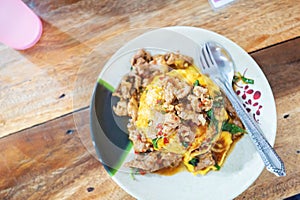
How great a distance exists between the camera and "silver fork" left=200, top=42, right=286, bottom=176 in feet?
3.26

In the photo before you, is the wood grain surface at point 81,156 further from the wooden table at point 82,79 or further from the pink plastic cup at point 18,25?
the pink plastic cup at point 18,25

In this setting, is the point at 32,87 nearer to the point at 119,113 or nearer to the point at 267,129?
the point at 119,113

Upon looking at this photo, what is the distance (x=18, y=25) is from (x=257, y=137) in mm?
634

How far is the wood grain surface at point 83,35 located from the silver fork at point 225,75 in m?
0.10

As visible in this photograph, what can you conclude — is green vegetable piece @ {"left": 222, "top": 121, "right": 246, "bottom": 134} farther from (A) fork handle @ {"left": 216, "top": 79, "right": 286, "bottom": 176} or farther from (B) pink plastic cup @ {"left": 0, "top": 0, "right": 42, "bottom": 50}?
(B) pink plastic cup @ {"left": 0, "top": 0, "right": 42, "bottom": 50}

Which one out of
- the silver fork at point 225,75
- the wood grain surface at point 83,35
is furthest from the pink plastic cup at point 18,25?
the silver fork at point 225,75

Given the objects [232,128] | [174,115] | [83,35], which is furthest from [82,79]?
[232,128]

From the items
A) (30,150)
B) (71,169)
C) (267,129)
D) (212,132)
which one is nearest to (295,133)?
(267,129)

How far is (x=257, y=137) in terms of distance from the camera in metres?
0.99

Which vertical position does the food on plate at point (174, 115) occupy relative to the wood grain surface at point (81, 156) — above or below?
above

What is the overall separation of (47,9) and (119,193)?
0.51m

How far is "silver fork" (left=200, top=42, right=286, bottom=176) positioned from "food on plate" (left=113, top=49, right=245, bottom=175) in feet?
0.07

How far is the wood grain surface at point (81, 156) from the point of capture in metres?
1.07

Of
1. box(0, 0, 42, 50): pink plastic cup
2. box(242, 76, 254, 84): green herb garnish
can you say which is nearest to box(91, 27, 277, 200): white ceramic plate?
box(242, 76, 254, 84): green herb garnish
